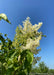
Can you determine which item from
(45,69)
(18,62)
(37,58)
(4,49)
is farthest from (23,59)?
(45,69)

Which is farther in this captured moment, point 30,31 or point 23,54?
point 30,31

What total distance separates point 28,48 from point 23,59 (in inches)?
4.4

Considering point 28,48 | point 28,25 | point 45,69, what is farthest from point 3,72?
point 45,69

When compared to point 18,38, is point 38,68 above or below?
above

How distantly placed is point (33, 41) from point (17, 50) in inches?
6.7

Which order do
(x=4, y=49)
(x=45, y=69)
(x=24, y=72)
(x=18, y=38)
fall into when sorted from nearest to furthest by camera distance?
(x=24, y=72)
(x=18, y=38)
(x=4, y=49)
(x=45, y=69)

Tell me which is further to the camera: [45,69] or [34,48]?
[45,69]

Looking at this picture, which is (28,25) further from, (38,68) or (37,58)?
(38,68)

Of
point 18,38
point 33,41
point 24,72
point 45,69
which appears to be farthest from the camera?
point 45,69

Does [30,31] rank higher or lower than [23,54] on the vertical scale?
higher

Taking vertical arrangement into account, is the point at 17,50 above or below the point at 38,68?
below

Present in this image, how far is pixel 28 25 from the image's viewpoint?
1.35 metres

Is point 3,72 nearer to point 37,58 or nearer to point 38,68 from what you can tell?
point 37,58

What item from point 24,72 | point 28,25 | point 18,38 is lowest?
point 24,72
